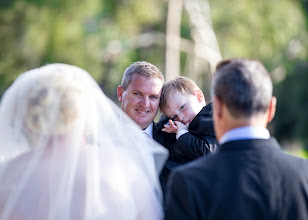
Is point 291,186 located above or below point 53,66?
below

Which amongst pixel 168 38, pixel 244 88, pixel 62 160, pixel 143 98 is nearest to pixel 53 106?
pixel 62 160

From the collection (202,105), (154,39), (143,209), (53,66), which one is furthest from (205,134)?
(154,39)

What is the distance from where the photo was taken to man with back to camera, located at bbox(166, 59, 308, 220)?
2.20 metres

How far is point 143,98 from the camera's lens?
3.87m

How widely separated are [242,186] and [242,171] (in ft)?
0.23

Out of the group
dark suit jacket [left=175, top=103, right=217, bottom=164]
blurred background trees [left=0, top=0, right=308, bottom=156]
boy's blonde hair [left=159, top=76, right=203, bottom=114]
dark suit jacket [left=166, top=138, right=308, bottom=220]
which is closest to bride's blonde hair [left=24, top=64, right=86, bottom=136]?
dark suit jacket [left=166, top=138, right=308, bottom=220]

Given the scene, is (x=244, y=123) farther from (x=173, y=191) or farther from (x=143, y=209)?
(x=143, y=209)

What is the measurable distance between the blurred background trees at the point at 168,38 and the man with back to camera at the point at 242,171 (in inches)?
739

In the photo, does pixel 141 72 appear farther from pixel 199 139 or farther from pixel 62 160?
pixel 62 160

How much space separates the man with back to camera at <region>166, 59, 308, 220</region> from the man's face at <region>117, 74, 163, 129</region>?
1.53 metres

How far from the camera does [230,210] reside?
2184 millimetres

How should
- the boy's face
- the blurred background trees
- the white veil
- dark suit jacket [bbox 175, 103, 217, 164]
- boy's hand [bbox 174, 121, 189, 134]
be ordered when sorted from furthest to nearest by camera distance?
the blurred background trees < the boy's face < boy's hand [bbox 174, 121, 189, 134] < dark suit jacket [bbox 175, 103, 217, 164] < the white veil

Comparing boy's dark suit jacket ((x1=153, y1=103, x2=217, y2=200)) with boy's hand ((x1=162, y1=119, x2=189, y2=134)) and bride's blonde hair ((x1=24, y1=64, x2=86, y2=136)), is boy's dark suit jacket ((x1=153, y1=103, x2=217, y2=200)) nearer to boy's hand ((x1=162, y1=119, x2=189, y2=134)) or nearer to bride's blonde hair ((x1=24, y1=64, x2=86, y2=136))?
boy's hand ((x1=162, y1=119, x2=189, y2=134))

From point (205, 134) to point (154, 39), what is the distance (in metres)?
25.7
